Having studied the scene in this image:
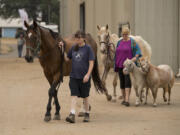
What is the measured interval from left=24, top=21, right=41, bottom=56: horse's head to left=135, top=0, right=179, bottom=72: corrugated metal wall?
35.0ft

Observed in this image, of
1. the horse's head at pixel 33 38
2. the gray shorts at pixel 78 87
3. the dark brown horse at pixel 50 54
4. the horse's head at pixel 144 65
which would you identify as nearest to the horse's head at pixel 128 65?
the horse's head at pixel 144 65

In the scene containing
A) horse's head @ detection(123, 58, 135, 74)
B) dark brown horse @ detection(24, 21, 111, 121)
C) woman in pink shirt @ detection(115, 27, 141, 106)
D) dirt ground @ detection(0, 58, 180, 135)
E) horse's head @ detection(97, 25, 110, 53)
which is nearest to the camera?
dirt ground @ detection(0, 58, 180, 135)

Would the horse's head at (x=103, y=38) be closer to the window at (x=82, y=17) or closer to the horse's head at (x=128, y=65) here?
the horse's head at (x=128, y=65)

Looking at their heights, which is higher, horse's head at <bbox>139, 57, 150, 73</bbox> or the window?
the window

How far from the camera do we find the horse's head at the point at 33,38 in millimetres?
9805

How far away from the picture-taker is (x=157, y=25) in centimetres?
2033

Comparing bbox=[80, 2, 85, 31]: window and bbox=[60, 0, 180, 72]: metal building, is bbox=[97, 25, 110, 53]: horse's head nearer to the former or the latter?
bbox=[60, 0, 180, 72]: metal building

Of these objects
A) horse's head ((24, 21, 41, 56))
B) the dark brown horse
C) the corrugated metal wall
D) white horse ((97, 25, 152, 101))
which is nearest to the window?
the corrugated metal wall

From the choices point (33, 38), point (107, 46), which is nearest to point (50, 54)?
point (33, 38)

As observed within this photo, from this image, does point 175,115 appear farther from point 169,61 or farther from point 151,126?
point 169,61

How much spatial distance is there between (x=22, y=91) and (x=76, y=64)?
652 cm

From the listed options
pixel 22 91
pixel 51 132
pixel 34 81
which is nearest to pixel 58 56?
pixel 51 132

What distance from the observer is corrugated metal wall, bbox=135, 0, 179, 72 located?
20250mm

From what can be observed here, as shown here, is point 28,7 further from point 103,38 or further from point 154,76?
point 154,76
